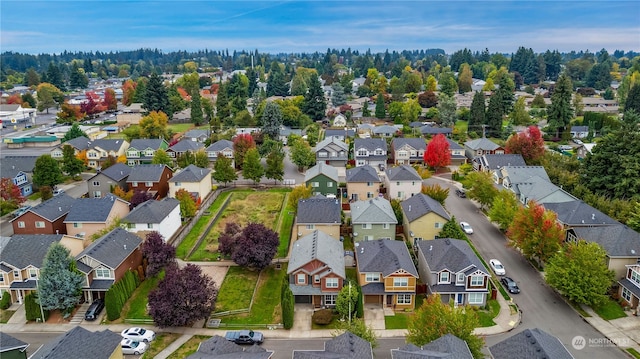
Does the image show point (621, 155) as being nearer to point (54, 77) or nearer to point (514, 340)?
point (514, 340)

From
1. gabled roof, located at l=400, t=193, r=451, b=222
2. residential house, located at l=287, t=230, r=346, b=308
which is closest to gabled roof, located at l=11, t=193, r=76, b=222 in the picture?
residential house, located at l=287, t=230, r=346, b=308

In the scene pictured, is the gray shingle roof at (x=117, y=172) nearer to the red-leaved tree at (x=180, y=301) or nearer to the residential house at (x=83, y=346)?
the red-leaved tree at (x=180, y=301)

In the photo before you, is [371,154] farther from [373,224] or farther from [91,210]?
[91,210]

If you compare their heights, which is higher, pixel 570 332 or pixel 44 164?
pixel 44 164

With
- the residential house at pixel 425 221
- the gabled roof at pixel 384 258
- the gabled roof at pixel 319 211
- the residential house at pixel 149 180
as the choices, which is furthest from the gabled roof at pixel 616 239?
the residential house at pixel 149 180

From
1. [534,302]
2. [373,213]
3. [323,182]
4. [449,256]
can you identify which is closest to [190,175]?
[323,182]

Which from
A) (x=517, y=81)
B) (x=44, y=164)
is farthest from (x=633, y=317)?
(x=517, y=81)
